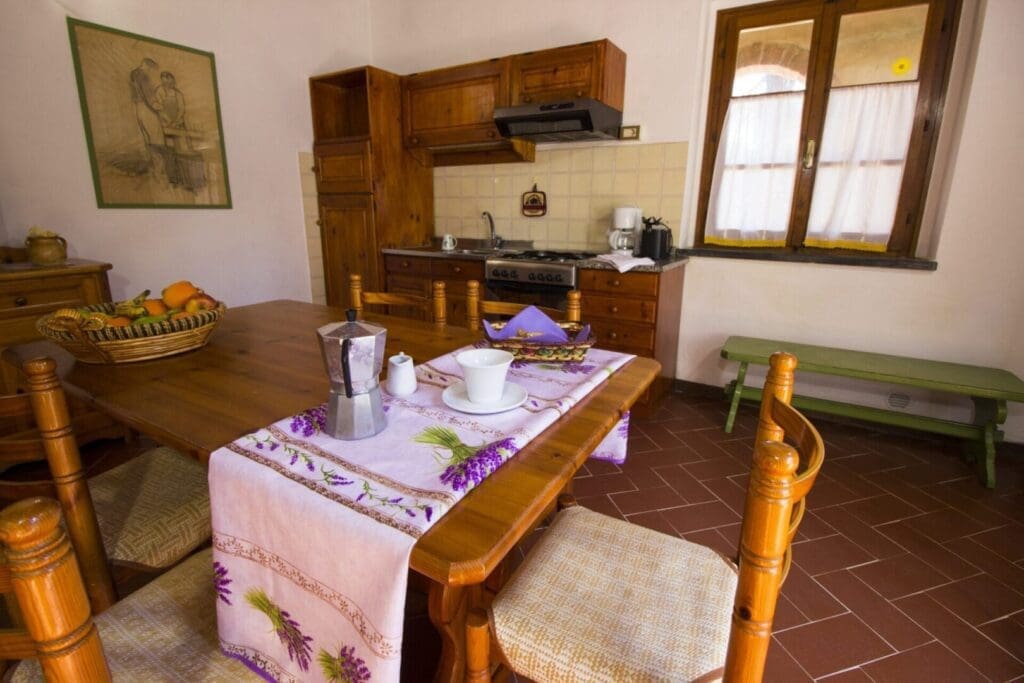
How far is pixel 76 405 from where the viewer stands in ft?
7.44

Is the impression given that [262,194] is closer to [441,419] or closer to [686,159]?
[686,159]

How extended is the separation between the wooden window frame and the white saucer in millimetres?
2397

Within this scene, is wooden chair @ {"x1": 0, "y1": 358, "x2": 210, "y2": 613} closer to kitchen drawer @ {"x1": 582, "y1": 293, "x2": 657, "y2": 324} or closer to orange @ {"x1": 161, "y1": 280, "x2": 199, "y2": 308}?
orange @ {"x1": 161, "y1": 280, "x2": 199, "y2": 308}

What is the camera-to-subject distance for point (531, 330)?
1325 millimetres

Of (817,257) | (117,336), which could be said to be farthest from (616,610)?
(817,257)

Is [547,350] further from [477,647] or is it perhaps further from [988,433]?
[988,433]

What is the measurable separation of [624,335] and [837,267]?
123 cm

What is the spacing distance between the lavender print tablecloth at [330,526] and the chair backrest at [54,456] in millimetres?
310

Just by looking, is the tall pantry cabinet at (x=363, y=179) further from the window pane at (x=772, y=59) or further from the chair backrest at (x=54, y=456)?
the chair backrest at (x=54, y=456)

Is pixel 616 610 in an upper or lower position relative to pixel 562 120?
lower

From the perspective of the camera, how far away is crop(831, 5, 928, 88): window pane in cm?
249

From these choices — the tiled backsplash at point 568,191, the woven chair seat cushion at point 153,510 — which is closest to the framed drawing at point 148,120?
the tiled backsplash at point 568,191

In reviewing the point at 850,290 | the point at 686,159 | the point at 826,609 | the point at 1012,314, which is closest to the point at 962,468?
the point at 1012,314

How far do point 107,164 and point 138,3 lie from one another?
94 centimetres
